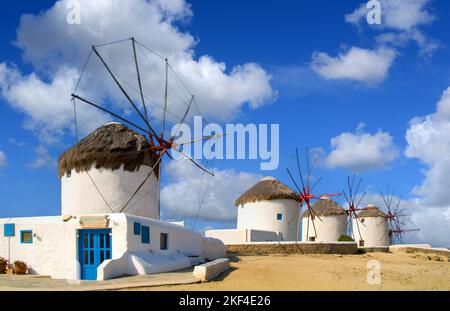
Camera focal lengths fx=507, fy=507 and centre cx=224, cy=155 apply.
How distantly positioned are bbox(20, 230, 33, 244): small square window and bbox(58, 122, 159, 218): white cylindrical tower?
2.61m

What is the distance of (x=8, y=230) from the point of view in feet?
67.5

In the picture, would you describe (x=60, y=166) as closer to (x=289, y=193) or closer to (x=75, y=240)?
(x=75, y=240)

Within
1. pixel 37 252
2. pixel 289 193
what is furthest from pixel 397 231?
pixel 37 252

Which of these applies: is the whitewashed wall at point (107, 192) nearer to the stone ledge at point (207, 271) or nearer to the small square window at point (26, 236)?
the small square window at point (26, 236)

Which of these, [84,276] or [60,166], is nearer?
[84,276]

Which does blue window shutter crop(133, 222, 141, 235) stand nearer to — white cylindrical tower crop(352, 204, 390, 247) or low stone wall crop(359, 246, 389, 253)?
low stone wall crop(359, 246, 389, 253)

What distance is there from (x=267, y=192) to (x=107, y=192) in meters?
18.8

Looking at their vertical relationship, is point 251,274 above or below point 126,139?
below

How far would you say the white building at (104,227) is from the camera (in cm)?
1827

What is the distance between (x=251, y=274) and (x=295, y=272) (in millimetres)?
1699

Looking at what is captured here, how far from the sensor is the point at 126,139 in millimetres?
22922

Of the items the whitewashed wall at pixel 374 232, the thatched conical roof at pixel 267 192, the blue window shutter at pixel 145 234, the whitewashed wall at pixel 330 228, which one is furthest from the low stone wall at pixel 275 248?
the whitewashed wall at pixel 374 232

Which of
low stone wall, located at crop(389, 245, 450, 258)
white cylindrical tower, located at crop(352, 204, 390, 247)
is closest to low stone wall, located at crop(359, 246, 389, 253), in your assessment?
low stone wall, located at crop(389, 245, 450, 258)

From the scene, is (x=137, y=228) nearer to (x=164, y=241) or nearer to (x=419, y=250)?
(x=164, y=241)
